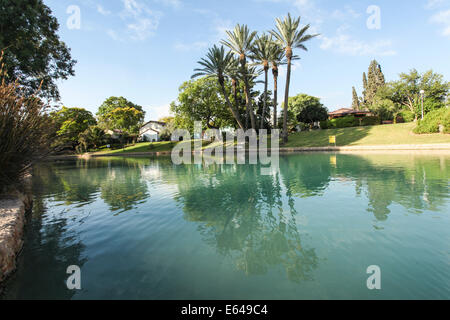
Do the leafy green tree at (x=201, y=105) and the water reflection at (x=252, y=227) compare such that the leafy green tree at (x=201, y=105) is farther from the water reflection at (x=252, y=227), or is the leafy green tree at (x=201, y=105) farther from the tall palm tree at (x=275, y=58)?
the water reflection at (x=252, y=227)

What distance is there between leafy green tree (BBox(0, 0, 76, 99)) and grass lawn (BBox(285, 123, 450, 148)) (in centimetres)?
2986

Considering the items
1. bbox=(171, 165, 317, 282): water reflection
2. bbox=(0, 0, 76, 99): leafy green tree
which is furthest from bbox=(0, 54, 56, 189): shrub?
bbox=(0, 0, 76, 99): leafy green tree

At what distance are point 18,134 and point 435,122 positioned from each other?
36.8m

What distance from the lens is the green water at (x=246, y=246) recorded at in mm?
3276

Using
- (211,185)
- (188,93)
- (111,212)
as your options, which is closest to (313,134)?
(188,93)

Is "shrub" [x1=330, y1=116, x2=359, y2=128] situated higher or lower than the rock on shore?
higher

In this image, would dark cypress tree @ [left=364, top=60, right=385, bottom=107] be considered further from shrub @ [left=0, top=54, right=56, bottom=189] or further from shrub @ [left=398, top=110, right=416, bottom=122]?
shrub @ [left=0, top=54, right=56, bottom=189]

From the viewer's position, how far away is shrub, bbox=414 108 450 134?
24.9 meters

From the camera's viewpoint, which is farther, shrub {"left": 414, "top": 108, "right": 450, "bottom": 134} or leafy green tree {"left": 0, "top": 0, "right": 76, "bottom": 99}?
shrub {"left": 414, "top": 108, "right": 450, "bottom": 134}

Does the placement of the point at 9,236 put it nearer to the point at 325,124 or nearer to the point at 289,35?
the point at 289,35

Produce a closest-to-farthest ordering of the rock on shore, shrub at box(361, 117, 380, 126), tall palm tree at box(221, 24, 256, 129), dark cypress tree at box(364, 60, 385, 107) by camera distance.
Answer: the rock on shore → tall palm tree at box(221, 24, 256, 129) → shrub at box(361, 117, 380, 126) → dark cypress tree at box(364, 60, 385, 107)
